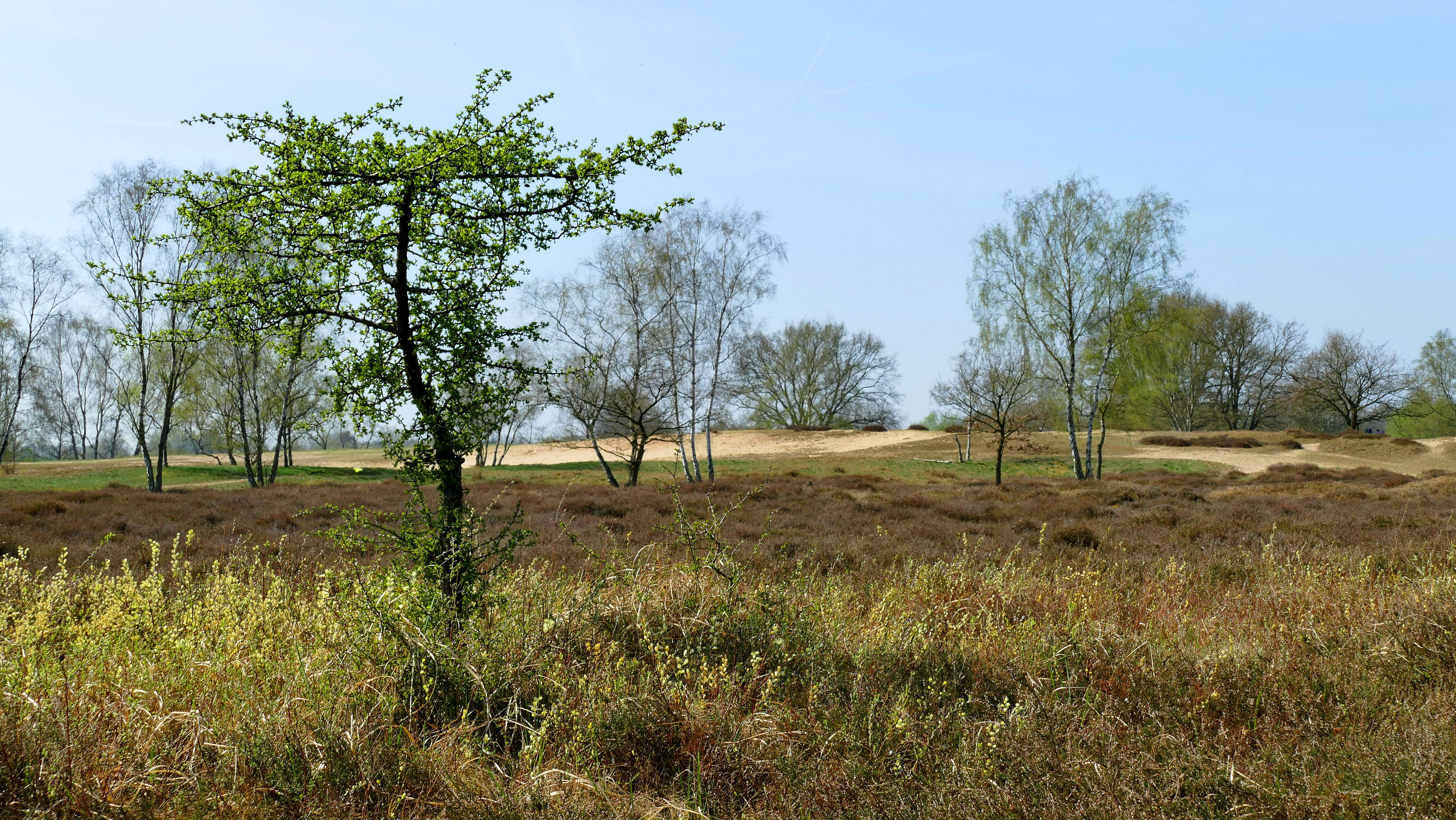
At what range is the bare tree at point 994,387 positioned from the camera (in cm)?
2870

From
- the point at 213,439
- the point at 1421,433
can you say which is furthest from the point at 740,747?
the point at 1421,433

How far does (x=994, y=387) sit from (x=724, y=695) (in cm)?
2665

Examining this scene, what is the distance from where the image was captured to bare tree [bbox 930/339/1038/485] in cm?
2870

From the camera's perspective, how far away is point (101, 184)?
24422mm

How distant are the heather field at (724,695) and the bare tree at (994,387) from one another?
A: 20993 mm

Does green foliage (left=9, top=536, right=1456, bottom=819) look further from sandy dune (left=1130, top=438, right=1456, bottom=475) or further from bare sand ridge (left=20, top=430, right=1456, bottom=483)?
sandy dune (left=1130, top=438, right=1456, bottom=475)

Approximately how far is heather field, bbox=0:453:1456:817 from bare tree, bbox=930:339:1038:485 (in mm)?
20993

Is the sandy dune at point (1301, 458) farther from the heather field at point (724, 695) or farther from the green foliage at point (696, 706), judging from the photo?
the green foliage at point (696, 706)

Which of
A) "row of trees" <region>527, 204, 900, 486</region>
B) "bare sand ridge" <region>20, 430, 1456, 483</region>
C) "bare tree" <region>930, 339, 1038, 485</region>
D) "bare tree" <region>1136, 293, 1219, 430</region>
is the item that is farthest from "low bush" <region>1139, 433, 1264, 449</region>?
"row of trees" <region>527, 204, 900, 486</region>

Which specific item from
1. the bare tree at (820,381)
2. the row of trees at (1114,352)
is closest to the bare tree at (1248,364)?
the row of trees at (1114,352)

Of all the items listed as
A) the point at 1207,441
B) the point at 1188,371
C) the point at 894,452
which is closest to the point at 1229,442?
the point at 1207,441

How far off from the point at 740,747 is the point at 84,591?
7.11 meters

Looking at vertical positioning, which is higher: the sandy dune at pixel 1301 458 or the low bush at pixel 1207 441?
the low bush at pixel 1207 441

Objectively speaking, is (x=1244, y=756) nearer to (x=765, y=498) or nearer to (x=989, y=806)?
(x=989, y=806)
